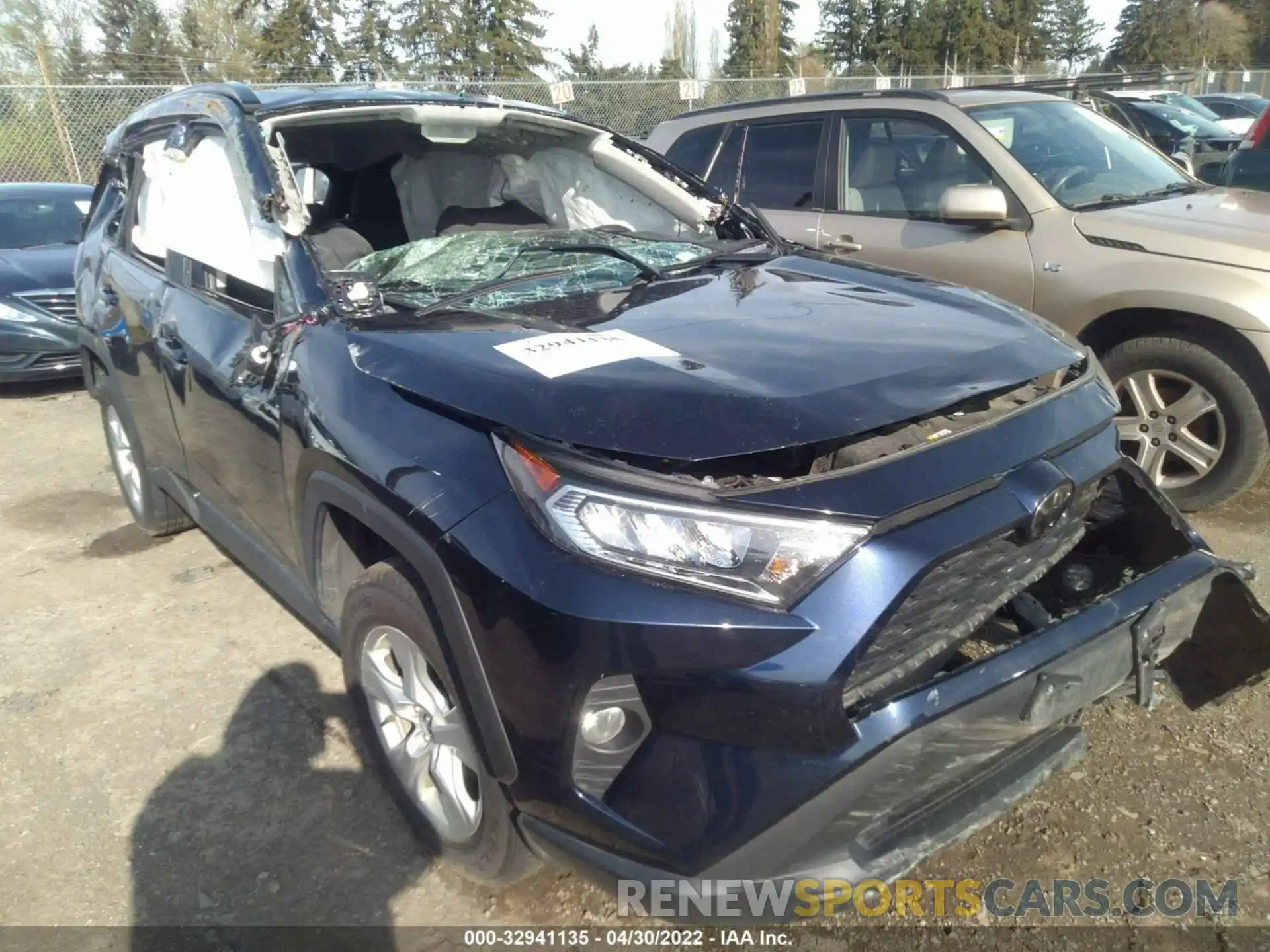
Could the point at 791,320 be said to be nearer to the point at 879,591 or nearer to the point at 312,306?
the point at 879,591

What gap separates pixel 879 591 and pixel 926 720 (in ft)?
0.87

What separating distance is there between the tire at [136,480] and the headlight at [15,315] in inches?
122

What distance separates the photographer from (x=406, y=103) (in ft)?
11.0

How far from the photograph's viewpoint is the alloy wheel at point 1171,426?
4.04 metres

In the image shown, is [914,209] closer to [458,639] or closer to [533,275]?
[533,275]

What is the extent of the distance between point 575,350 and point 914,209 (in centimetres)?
338

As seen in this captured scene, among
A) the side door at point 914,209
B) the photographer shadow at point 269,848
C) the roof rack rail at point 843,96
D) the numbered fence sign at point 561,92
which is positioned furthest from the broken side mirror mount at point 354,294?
the numbered fence sign at point 561,92

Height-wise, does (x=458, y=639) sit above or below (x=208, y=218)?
below

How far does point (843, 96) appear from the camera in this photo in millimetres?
5359

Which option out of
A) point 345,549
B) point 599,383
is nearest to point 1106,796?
point 599,383

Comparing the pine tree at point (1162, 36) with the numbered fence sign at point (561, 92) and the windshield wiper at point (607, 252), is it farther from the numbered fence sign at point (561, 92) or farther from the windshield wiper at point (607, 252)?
the windshield wiper at point (607, 252)

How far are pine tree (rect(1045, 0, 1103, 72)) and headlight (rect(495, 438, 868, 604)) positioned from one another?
61042 mm

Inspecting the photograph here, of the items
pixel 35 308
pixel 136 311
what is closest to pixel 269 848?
pixel 136 311

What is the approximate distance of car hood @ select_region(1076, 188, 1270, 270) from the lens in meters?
3.88
